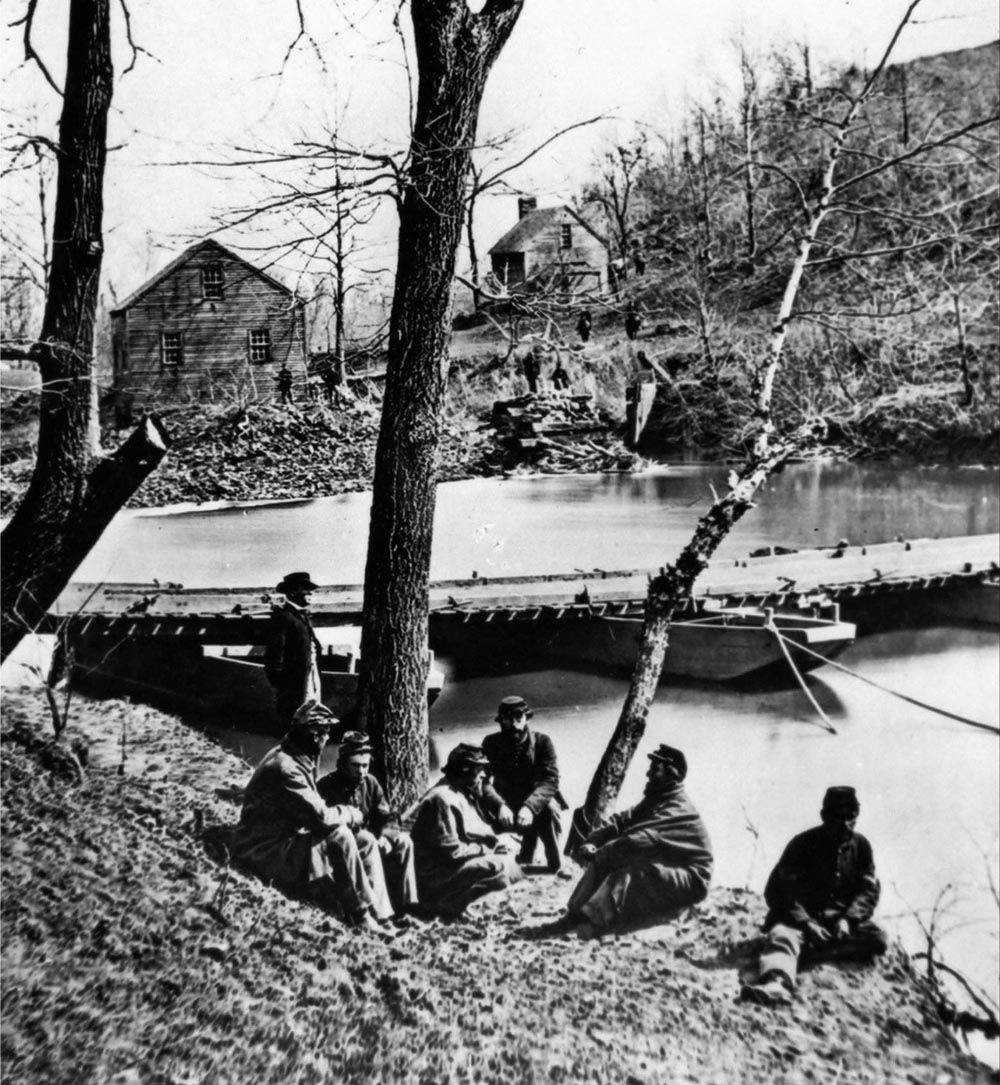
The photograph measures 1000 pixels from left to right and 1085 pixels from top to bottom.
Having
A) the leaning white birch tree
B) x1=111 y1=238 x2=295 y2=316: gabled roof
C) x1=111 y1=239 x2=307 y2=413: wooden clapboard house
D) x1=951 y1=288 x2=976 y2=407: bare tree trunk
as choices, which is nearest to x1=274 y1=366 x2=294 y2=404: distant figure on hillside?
x1=111 y1=239 x2=307 y2=413: wooden clapboard house

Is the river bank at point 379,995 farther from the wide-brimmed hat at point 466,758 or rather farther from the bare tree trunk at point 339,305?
the bare tree trunk at point 339,305

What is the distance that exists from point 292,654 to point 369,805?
67cm

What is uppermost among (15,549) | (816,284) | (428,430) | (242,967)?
(816,284)

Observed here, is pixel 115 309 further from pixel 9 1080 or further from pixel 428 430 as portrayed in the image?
pixel 9 1080

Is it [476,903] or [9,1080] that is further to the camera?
[476,903]

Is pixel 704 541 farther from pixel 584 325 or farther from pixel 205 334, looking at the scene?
pixel 205 334

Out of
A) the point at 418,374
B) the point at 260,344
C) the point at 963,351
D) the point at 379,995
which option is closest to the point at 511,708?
the point at 379,995

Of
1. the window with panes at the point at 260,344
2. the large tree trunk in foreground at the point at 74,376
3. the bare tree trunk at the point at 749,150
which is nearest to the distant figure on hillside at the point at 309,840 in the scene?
the large tree trunk in foreground at the point at 74,376

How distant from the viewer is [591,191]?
Result: 3.59 m

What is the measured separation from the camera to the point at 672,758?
3.30 metres

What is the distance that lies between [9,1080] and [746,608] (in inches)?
134

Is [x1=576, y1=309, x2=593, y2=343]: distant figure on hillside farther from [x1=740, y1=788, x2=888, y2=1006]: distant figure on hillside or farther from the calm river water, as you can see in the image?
[x1=740, y1=788, x2=888, y2=1006]: distant figure on hillside

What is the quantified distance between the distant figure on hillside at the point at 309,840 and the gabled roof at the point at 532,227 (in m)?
1.96

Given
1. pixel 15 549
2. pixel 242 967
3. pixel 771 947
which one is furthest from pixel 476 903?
pixel 15 549
